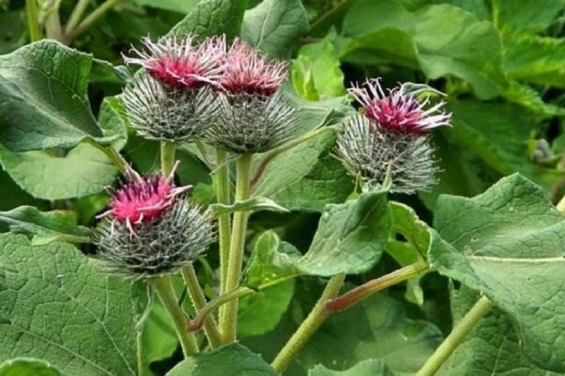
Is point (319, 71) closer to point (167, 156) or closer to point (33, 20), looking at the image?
point (33, 20)

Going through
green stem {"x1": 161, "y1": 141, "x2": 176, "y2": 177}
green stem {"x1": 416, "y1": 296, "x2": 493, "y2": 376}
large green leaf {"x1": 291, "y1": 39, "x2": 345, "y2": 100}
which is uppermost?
green stem {"x1": 161, "y1": 141, "x2": 176, "y2": 177}

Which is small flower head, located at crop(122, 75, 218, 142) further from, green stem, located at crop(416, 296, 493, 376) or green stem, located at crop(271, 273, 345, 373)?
green stem, located at crop(416, 296, 493, 376)

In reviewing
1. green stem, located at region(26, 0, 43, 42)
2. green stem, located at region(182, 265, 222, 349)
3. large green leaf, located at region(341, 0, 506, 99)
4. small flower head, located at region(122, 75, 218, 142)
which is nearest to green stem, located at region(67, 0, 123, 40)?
green stem, located at region(26, 0, 43, 42)

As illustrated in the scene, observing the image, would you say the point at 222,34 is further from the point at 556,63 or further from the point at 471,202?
the point at 556,63

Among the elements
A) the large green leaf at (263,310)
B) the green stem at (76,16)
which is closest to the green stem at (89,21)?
the green stem at (76,16)

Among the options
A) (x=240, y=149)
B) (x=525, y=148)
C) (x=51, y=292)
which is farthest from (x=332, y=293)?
(x=525, y=148)
